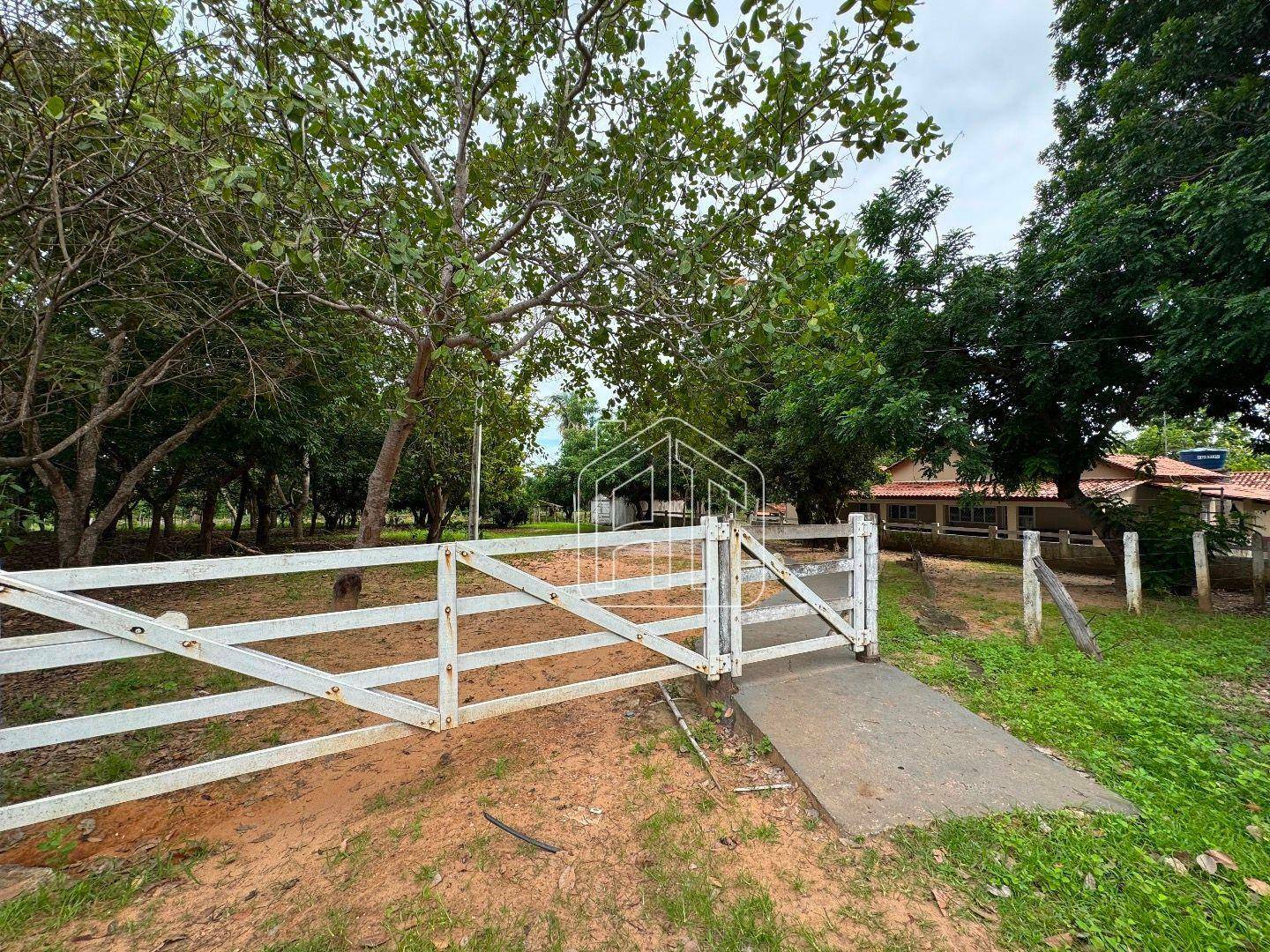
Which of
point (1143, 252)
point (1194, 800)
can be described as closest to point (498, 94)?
point (1194, 800)

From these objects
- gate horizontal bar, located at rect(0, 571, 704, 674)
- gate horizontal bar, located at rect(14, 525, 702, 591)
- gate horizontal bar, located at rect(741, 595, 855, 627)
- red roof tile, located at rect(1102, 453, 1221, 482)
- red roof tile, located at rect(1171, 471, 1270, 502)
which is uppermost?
red roof tile, located at rect(1102, 453, 1221, 482)

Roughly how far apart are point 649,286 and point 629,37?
1.91m

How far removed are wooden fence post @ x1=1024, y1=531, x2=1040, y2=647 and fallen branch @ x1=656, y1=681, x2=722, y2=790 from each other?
14.0 feet

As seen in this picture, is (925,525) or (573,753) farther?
(925,525)

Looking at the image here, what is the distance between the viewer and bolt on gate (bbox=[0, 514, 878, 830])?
1939 millimetres

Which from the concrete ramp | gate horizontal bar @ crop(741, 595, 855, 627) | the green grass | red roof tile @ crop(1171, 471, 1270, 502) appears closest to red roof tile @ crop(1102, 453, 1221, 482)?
red roof tile @ crop(1171, 471, 1270, 502)

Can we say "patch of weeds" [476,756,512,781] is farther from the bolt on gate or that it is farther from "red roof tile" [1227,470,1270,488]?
"red roof tile" [1227,470,1270,488]

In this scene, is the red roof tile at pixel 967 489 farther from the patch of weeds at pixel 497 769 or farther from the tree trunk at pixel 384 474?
the tree trunk at pixel 384 474

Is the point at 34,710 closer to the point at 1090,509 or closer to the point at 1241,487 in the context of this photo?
the point at 1090,509

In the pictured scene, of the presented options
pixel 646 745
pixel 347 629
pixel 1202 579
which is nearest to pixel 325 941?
pixel 347 629

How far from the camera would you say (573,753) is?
3232mm

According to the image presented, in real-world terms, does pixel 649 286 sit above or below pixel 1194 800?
above

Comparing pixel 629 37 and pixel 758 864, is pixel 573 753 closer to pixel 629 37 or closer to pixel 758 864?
pixel 758 864

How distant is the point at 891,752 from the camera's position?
2.91 meters
